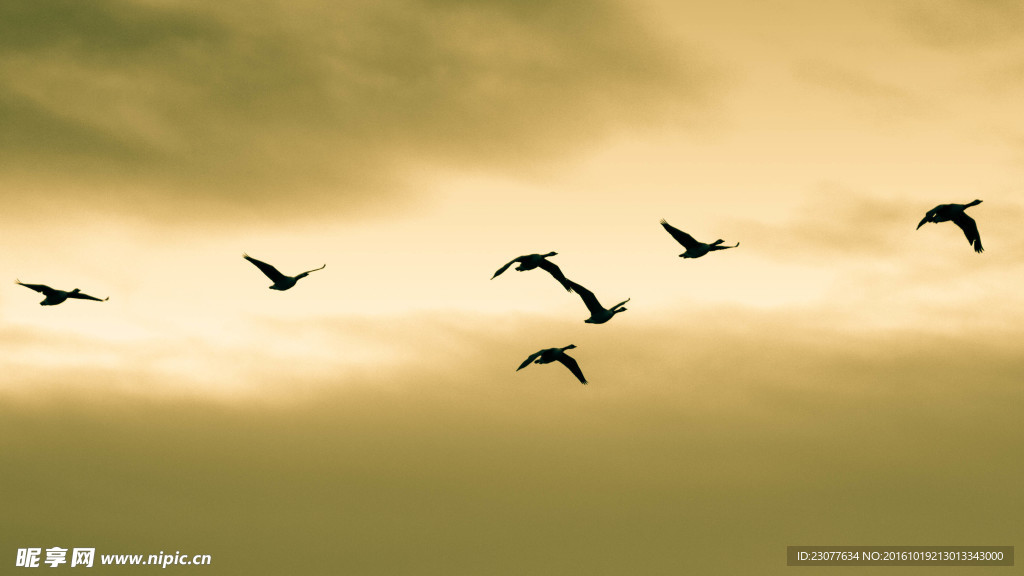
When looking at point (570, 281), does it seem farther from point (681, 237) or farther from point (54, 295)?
point (54, 295)

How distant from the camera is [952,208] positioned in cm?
6344

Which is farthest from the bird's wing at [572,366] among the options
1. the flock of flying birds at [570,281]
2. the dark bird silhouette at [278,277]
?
the dark bird silhouette at [278,277]

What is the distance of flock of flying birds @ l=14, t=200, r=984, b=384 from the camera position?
6231cm

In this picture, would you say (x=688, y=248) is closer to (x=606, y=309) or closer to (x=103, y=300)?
(x=606, y=309)

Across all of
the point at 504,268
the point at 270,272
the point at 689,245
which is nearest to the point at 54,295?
the point at 270,272

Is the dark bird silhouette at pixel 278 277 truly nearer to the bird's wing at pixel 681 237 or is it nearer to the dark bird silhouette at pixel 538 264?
the dark bird silhouette at pixel 538 264

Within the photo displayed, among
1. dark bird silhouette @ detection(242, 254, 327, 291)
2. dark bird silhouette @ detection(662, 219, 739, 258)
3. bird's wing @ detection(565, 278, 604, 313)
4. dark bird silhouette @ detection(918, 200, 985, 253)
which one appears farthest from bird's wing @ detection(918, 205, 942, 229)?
dark bird silhouette @ detection(242, 254, 327, 291)

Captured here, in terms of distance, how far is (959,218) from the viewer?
6581cm

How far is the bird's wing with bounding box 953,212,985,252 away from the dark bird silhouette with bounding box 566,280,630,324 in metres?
19.6

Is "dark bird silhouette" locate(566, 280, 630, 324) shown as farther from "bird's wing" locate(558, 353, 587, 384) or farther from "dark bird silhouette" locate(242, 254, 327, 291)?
"dark bird silhouette" locate(242, 254, 327, 291)

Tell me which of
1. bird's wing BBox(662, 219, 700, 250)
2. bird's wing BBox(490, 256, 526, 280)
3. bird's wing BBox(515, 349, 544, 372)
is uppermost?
bird's wing BBox(662, 219, 700, 250)

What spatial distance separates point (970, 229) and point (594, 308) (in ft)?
71.8

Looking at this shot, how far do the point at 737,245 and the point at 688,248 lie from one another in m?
3.28

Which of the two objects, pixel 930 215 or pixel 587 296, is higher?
pixel 930 215
